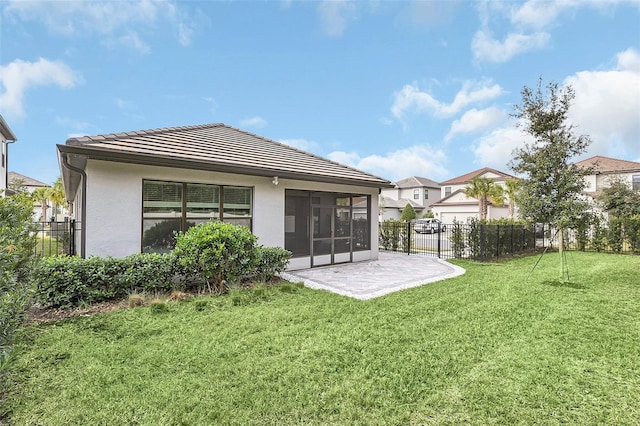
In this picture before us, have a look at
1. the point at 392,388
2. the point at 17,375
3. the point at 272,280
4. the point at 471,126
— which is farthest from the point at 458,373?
the point at 471,126

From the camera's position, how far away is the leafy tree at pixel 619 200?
64.0 feet

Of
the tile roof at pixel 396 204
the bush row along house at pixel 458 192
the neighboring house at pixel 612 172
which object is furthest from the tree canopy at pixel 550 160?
the tile roof at pixel 396 204

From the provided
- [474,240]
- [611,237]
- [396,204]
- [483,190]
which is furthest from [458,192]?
[474,240]

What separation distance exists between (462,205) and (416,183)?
1206 cm

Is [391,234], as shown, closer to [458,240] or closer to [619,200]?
[458,240]

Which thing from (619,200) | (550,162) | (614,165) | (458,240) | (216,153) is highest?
(614,165)

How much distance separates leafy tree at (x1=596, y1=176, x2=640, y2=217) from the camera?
19516mm

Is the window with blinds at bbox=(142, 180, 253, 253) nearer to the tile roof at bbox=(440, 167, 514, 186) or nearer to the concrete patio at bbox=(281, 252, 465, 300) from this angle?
the concrete patio at bbox=(281, 252, 465, 300)

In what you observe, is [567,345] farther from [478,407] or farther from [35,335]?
[35,335]

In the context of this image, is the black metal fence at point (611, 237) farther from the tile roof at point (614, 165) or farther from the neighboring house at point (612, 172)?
the tile roof at point (614, 165)

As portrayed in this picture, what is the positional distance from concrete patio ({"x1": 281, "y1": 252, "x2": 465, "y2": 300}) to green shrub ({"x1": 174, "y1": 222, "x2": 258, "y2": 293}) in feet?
6.15

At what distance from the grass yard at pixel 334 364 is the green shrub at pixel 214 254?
0.87 metres

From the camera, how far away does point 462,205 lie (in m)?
38.7

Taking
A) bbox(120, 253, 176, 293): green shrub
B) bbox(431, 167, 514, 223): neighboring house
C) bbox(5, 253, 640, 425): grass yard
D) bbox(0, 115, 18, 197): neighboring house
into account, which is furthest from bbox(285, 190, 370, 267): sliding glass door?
bbox(431, 167, 514, 223): neighboring house
